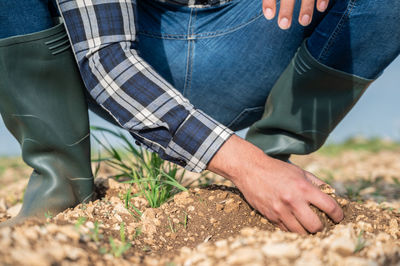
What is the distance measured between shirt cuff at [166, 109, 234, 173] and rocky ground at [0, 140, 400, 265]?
0.22 m

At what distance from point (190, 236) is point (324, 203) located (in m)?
0.43

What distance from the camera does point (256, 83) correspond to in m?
1.76

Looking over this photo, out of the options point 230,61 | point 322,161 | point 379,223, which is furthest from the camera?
point 322,161

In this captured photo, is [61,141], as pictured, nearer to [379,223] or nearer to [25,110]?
[25,110]

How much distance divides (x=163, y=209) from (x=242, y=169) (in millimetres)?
374

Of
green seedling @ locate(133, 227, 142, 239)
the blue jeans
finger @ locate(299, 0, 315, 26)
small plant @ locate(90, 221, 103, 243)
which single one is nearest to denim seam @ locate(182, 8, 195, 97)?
the blue jeans

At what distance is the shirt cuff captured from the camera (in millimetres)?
1237

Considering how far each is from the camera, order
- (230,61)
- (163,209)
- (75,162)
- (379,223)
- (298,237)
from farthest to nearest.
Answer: (230,61) < (75,162) < (163,209) < (379,223) < (298,237)

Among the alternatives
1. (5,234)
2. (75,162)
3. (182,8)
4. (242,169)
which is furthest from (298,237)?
(182,8)

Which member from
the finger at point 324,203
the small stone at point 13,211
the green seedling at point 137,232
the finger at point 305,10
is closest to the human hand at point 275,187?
the finger at point 324,203

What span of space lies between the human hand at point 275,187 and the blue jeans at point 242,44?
0.55m

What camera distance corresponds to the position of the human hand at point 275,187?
1.16 metres

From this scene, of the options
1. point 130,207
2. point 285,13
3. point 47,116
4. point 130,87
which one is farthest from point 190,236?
Answer: point 285,13

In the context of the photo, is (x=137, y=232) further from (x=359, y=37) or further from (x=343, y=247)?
(x=359, y=37)
